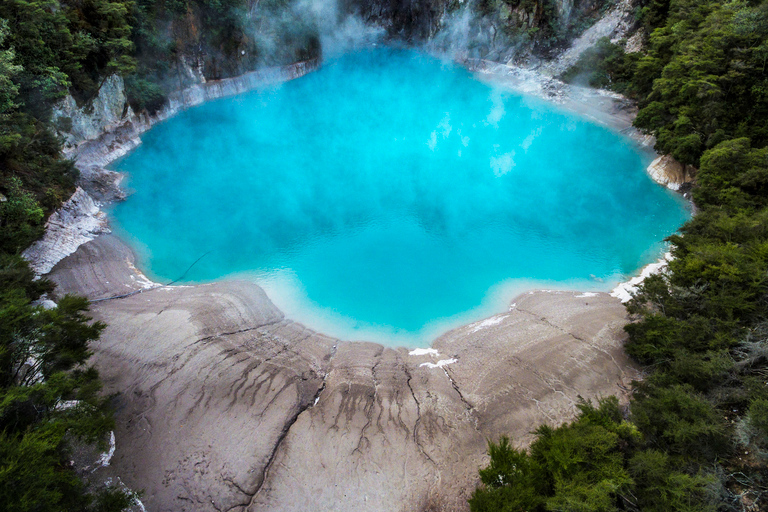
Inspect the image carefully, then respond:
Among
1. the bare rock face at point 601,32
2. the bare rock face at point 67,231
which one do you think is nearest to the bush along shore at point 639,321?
the bare rock face at point 67,231

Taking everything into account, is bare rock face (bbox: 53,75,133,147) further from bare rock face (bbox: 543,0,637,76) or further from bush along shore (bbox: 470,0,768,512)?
bare rock face (bbox: 543,0,637,76)

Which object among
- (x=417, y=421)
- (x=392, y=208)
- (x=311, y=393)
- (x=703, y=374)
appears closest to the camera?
(x=703, y=374)

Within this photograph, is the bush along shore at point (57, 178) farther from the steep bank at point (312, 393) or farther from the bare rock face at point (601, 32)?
the bare rock face at point (601, 32)

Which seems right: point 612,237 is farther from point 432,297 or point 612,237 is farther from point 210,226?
point 210,226

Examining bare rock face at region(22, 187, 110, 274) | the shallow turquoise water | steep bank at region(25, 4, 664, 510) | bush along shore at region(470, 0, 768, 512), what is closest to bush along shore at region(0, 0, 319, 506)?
bare rock face at region(22, 187, 110, 274)

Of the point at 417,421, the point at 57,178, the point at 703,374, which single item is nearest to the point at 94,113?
the point at 57,178

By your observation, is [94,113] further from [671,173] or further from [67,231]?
[671,173]

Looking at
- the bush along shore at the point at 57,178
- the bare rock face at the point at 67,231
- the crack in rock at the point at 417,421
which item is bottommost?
the crack in rock at the point at 417,421
